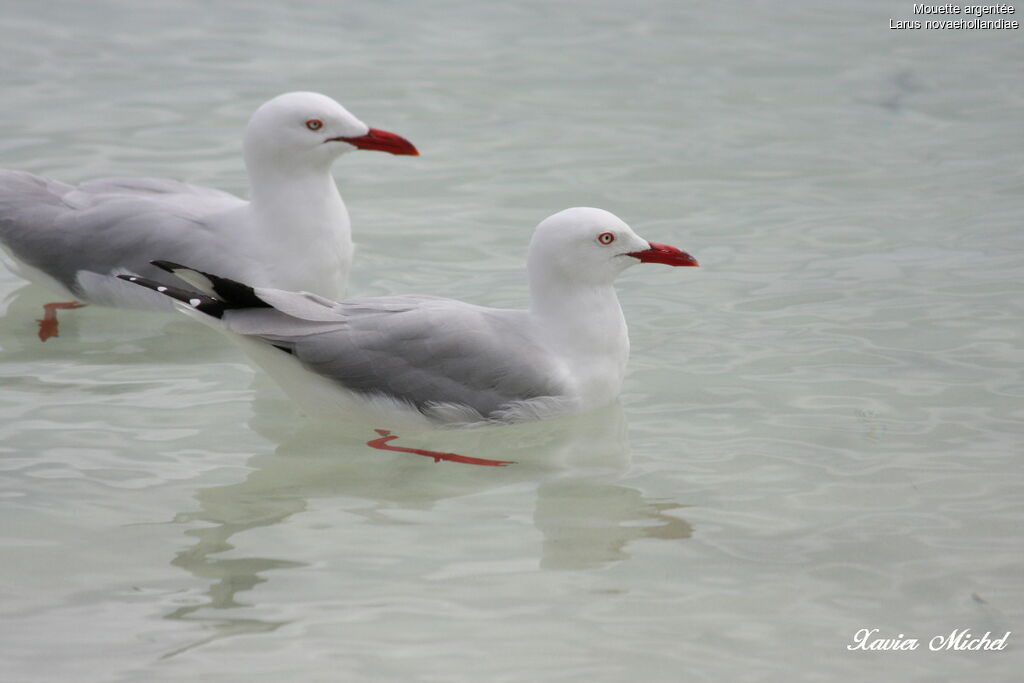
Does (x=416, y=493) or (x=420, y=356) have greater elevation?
(x=420, y=356)

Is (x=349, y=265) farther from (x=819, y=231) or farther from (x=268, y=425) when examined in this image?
(x=819, y=231)

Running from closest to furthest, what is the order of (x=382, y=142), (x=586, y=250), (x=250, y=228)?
(x=586, y=250), (x=382, y=142), (x=250, y=228)

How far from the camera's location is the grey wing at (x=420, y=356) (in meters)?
6.11

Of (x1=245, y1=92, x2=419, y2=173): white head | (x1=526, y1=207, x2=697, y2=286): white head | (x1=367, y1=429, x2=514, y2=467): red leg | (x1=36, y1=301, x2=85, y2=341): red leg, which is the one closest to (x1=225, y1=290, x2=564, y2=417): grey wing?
(x1=367, y1=429, x2=514, y2=467): red leg

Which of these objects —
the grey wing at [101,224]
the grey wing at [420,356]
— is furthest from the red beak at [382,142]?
the grey wing at [420,356]

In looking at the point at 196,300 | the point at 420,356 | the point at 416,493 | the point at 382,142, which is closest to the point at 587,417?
the point at 420,356

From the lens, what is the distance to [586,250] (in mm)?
6359

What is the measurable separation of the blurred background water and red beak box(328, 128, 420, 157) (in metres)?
0.80

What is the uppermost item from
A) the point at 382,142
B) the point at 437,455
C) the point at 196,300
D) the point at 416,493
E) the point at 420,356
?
the point at 382,142

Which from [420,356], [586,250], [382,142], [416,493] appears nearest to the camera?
[416,493]

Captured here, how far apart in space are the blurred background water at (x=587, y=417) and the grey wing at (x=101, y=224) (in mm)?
363

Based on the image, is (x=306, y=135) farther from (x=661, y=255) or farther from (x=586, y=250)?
(x=661, y=255)

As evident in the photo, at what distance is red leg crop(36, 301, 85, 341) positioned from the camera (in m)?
7.45

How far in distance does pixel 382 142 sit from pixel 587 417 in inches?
72.2
